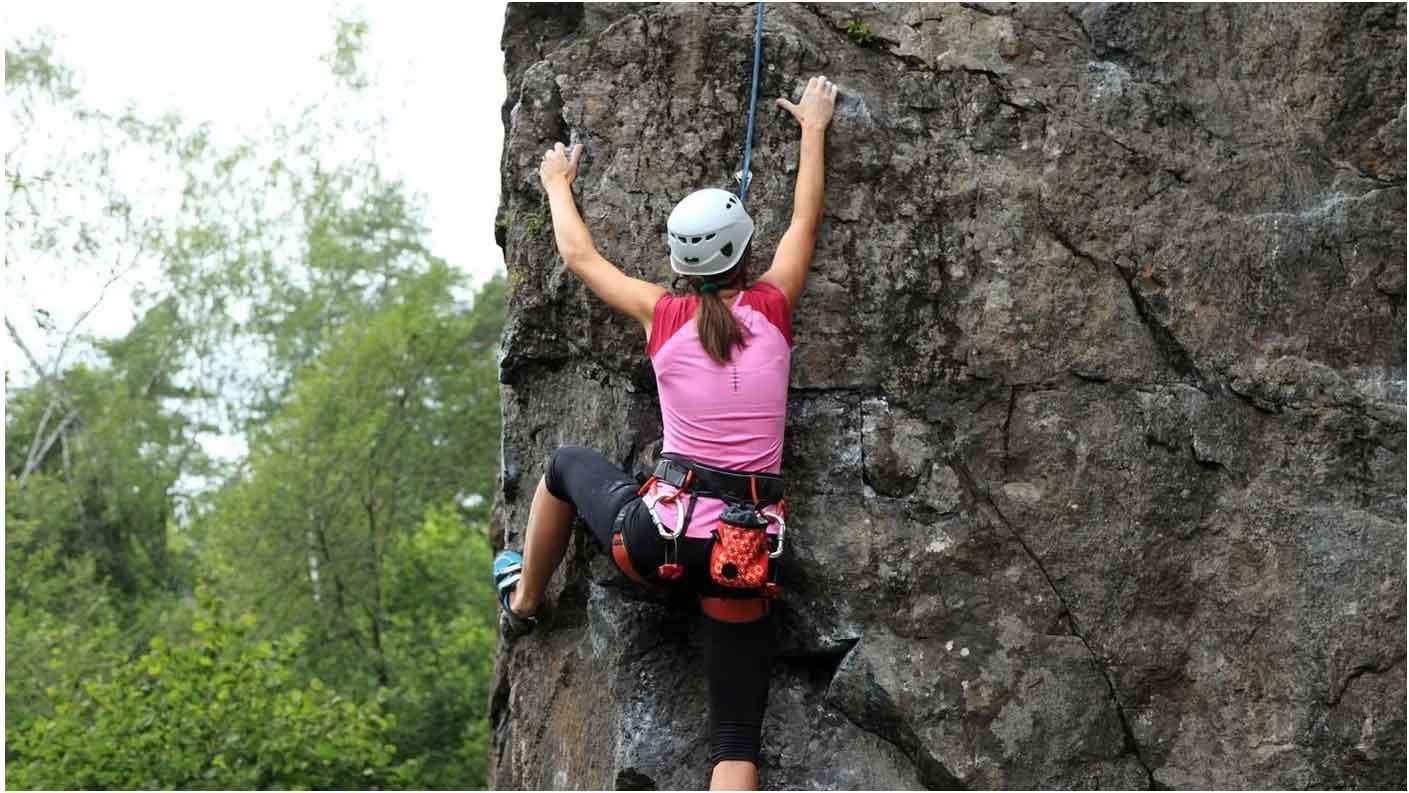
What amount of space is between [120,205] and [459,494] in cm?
643

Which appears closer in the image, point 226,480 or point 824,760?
point 824,760

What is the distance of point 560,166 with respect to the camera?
580 centimetres

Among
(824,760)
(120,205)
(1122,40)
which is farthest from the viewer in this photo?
(120,205)

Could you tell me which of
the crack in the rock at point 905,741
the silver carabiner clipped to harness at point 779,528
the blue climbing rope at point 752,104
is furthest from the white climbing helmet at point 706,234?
the crack in the rock at point 905,741

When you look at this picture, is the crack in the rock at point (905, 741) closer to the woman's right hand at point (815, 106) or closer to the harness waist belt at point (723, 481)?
the harness waist belt at point (723, 481)

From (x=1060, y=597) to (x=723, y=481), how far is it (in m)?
1.35

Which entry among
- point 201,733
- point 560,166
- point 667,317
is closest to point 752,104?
point 560,166

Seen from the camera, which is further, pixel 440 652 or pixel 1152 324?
pixel 440 652

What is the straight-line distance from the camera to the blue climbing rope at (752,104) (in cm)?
568

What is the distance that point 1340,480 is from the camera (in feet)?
18.5

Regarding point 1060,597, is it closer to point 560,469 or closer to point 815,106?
point 560,469

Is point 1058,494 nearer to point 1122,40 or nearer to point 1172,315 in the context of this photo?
point 1172,315

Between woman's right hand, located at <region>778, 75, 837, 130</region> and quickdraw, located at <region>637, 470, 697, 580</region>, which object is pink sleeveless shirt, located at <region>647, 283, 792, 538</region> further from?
woman's right hand, located at <region>778, 75, 837, 130</region>

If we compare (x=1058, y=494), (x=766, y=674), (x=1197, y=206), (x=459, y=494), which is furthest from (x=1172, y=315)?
(x=459, y=494)
